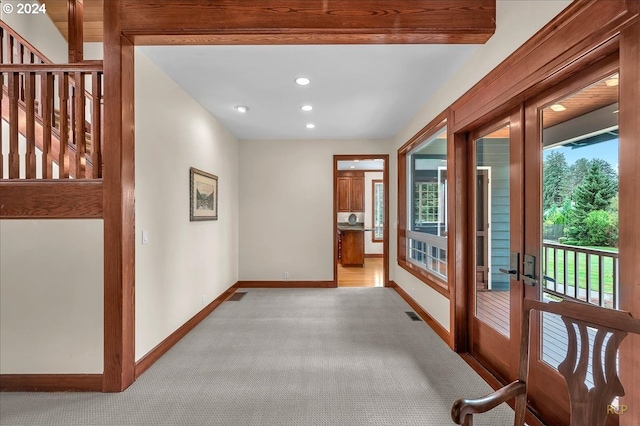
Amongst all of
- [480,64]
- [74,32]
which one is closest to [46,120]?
A: [74,32]

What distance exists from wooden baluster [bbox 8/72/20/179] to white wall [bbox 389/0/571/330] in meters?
3.53

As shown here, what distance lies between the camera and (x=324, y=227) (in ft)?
17.6

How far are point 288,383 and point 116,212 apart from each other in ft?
5.90

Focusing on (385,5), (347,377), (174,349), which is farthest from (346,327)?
(385,5)

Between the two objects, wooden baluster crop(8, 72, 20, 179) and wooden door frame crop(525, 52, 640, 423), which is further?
wooden baluster crop(8, 72, 20, 179)

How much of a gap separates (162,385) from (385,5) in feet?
10.5

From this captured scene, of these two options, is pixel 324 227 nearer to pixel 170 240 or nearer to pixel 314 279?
pixel 314 279

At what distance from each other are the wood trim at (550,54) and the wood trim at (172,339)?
3.36 meters

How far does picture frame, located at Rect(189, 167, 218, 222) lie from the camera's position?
337 cm

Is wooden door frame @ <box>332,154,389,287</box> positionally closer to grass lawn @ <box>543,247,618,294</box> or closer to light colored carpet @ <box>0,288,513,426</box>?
light colored carpet @ <box>0,288,513,426</box>

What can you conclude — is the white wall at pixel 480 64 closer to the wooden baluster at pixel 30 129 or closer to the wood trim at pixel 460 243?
the wood trim at pixel 460 243

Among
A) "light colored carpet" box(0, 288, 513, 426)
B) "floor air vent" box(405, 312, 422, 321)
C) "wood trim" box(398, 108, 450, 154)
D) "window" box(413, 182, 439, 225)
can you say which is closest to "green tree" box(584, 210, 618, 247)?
"light colored carpet" box(0, 288, 513, 426)

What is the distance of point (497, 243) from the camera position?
2428 mm

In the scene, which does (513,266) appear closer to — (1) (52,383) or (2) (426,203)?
(2) (426,203)
